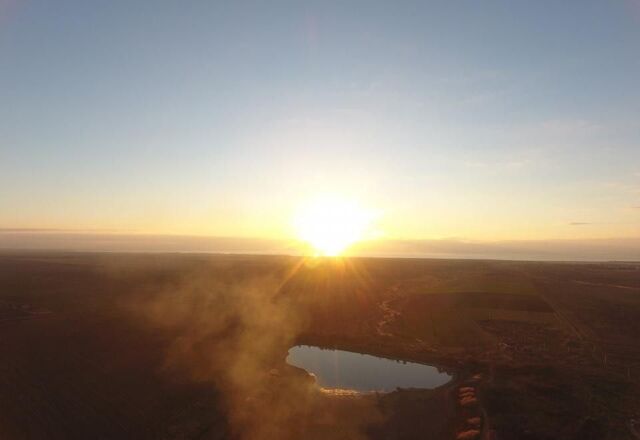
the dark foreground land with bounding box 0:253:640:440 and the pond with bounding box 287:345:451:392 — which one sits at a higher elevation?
the dark foreground land with bounding box 0:253:640:440

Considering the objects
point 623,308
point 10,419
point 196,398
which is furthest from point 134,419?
point 623,308

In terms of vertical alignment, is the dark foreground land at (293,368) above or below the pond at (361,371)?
above

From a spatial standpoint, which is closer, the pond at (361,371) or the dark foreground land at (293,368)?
the dark foreground land at (293,368)

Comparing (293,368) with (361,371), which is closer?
(293,368)

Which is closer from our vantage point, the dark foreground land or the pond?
the dark foreground land

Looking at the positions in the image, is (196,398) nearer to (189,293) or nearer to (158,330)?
(158,330)

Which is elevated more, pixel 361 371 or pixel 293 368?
pixel 293 368
